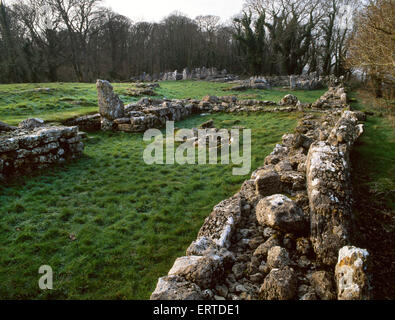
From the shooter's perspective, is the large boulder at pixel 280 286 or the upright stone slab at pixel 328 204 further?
the upright stone slab at pixel 328 204

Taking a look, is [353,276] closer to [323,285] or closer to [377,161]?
[323,285]

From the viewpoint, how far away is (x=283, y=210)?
3.29m

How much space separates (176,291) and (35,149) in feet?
20.9

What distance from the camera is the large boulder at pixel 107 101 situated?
11156 mm

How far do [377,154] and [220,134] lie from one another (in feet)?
17.3

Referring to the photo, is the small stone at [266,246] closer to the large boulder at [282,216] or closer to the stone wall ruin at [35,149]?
the large boulder at [282,216]

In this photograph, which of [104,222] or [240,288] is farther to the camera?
[104,222]

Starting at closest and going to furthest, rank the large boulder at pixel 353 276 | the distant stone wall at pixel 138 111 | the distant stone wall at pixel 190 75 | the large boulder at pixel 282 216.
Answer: the large boulder at pixel 353 276, the large boulder at pixel 282 216, the distant stone wall at pixel 138 111, the distant stone wall at pixel 190 75

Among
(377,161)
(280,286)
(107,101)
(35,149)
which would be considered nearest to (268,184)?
(280,286)

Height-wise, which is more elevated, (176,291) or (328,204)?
(328,204)

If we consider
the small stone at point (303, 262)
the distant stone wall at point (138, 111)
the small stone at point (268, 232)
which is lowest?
the small stone at point (303, 262)

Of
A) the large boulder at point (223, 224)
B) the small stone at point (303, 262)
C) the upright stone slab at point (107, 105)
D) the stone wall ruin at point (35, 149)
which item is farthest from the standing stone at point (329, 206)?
the upright stone slab at point (107, 105)

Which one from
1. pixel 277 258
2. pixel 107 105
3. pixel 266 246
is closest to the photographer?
pixel 277 258

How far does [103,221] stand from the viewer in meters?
4.77
